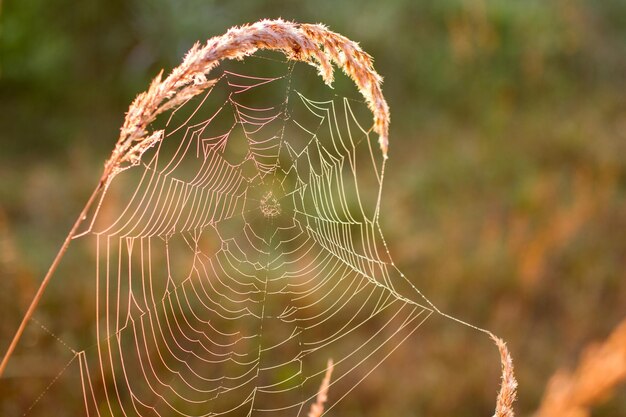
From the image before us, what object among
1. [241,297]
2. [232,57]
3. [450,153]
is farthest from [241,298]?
[232,57]

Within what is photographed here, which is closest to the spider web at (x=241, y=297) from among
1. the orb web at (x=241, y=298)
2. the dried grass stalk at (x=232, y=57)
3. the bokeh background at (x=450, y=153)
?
the orb web at (x=241, y=298)

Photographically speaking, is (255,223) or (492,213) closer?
(255,223)

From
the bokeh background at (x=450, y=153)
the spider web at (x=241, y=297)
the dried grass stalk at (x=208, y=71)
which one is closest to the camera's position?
the dried grass stalk at (x=208, y=71)

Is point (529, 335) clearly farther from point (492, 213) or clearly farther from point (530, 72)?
point (530, 72)

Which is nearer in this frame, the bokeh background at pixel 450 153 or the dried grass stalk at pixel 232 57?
the dried grass stalk at pixel 232 57

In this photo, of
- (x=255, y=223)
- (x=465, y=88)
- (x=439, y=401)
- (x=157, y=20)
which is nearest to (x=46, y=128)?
(x=157, y=20)

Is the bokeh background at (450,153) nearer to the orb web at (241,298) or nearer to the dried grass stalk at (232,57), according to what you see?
the orb web at (241,298)
